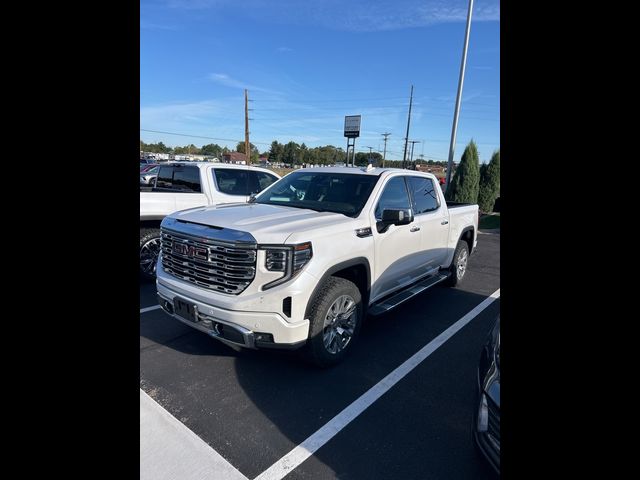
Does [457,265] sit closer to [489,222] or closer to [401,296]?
[401,296]

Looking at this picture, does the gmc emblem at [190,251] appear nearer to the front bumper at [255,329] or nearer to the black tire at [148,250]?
the front bumper at [255,329]

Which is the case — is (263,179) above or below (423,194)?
above

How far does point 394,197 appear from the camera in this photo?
14.3ft

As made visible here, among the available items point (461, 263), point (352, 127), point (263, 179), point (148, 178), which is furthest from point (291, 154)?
point (461, 263)

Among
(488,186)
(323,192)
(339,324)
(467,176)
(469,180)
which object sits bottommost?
(339,324)

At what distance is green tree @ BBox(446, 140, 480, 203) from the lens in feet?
54.6

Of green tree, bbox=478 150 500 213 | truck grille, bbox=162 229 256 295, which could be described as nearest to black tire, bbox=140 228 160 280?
truck grille, bbox=162 229 256 295

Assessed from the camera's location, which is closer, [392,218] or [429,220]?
[392,218]

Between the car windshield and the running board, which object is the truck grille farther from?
the running board

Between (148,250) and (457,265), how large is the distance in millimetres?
4963

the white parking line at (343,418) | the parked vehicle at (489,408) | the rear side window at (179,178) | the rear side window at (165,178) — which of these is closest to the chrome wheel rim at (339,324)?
the white parking line at (343,418)

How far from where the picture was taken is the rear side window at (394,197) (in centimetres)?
404
